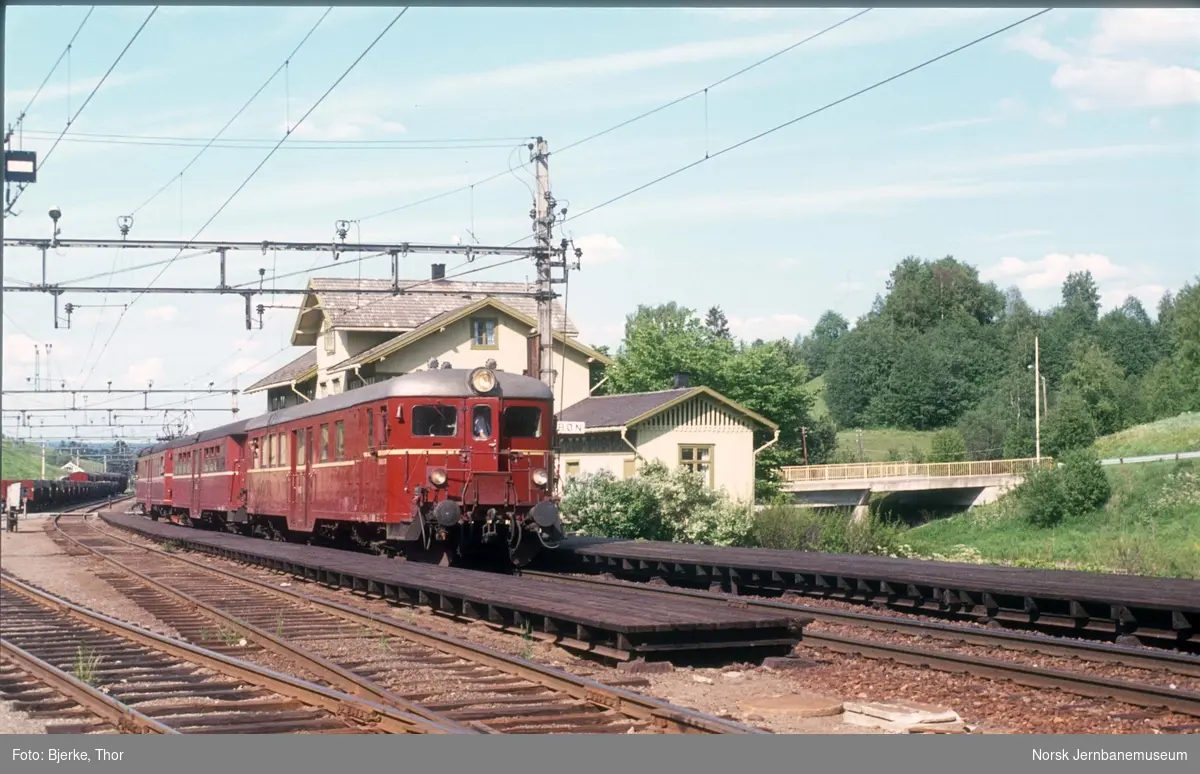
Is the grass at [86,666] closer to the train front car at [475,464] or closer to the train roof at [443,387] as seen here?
the train front car at [475,464]

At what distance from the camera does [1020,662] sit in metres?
10.4

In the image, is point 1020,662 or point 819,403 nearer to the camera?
point 1020,662

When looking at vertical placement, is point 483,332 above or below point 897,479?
above

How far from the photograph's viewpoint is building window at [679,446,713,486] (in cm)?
3547

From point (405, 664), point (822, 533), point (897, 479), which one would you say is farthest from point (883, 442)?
point (405, 664)

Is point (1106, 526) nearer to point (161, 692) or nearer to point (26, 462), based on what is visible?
point (161, 692)

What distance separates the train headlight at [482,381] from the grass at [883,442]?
5177 centimetres

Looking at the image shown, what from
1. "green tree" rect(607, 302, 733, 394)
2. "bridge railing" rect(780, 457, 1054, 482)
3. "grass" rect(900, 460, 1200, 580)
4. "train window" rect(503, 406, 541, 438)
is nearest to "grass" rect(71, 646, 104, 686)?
"train window" rect(503, 406, 541, 438)

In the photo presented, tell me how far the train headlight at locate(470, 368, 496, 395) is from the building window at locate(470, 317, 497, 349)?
21353 millimetres

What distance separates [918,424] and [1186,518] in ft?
112

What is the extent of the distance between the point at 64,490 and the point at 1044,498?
1963 inches

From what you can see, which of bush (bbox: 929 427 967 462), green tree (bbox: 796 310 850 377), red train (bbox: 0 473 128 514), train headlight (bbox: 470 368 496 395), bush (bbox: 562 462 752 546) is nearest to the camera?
train headlight (bbox: 470 368 496 395)

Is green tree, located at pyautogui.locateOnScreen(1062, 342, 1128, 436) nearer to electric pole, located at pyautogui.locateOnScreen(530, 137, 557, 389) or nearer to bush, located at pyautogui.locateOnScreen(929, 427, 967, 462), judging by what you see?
bush, located at pyautogui.locateOnScreen(929, 427, 967, 462)

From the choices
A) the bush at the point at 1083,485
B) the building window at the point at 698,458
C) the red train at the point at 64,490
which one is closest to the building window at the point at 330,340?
the red train at the point at 64,490
